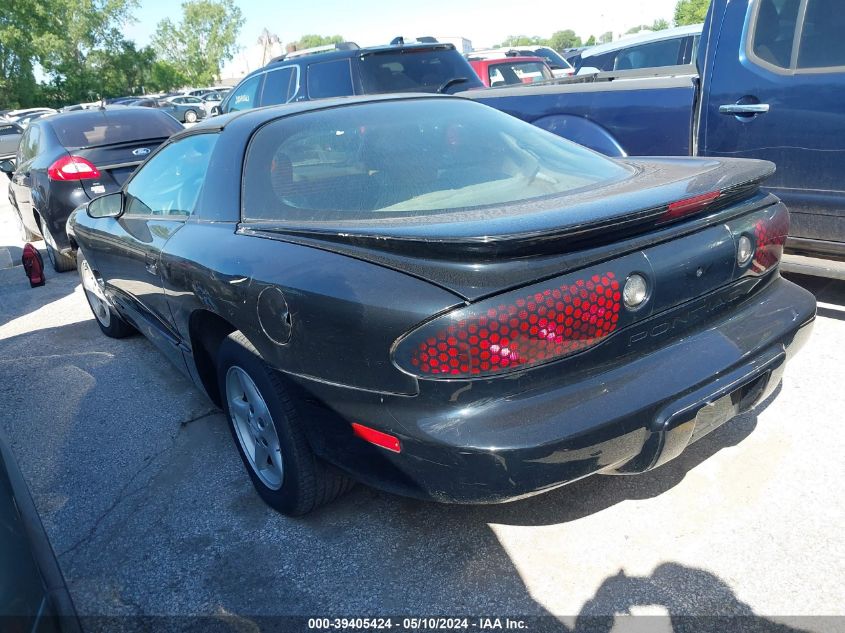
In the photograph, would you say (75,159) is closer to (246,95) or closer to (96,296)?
(96,296)

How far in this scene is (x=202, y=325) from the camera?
2.93 metres

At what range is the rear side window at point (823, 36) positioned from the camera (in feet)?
11.8

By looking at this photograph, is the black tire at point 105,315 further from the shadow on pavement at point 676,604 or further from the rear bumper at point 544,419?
the shadow on pavement at point 676,604

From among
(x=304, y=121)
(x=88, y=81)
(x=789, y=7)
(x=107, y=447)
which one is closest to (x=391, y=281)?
(x=304, y=121)

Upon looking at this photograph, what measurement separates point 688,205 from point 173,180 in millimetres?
2383

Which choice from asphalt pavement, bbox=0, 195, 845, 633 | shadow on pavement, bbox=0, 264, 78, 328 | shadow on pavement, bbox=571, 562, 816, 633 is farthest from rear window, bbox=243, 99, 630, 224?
shadow on pavement, bbox=0, 264, 78, 328

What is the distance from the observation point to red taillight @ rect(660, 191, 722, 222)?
6.88 ft

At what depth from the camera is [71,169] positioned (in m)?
6.32

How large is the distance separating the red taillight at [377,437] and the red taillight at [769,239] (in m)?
1.40

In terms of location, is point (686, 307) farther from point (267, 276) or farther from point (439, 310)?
point (267, 276)

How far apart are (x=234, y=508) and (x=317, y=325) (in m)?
1.10

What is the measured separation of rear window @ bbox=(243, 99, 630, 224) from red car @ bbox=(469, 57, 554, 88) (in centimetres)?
753

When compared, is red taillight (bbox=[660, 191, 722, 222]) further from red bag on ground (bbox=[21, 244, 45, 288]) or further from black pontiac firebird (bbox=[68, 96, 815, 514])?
red bag on ground (bbox=[21, 244, 45, 288])

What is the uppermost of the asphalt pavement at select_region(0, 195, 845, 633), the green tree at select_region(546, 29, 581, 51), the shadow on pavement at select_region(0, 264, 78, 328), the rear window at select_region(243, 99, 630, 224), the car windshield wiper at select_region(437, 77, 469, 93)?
the rear window at select_region(243, 99, 630, 224)
